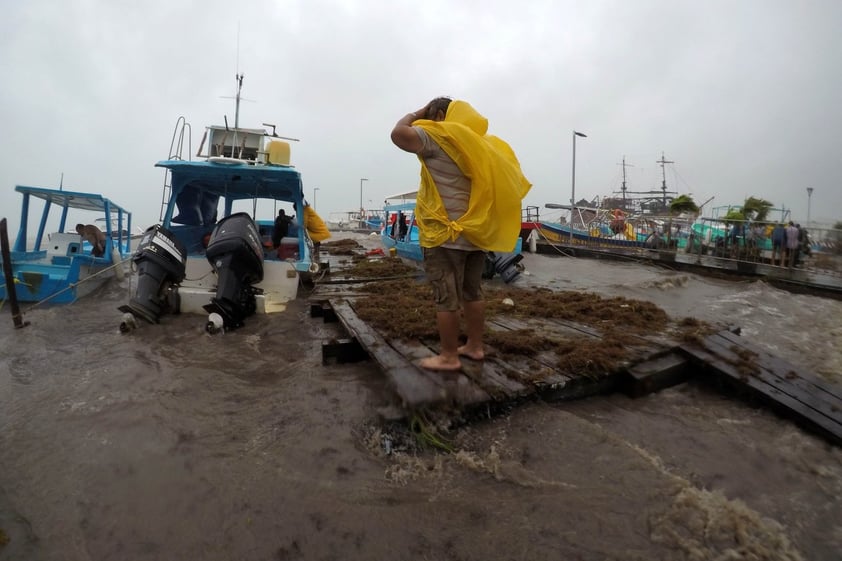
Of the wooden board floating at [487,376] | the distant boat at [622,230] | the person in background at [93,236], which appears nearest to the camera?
the wooden board floating at [487,376]

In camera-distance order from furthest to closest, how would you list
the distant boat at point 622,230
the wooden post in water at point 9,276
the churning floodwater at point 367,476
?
1. the distant boat at point 622,230
2. the wooden post in water at point 9,276
3. the churning floodwater at point 367,476

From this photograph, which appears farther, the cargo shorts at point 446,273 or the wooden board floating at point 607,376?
the cargo shorts at point 446,273

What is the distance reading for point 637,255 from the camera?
16.2m

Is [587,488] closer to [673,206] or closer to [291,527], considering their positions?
[291,527]

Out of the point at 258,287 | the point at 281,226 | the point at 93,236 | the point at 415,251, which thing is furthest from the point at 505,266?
the point at 93,236

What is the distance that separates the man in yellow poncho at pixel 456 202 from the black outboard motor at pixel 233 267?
3.47m

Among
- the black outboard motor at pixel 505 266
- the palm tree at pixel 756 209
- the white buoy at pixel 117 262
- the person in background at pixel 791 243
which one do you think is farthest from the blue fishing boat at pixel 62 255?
the palm tree at pixel 756 209

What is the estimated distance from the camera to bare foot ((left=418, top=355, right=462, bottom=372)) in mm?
3025

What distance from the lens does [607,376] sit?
129 inches

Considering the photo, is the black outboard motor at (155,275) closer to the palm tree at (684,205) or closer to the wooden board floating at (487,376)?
the wooden board floating at (487,376)

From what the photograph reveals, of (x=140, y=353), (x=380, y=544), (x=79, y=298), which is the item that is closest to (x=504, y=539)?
(x=380, y=544)

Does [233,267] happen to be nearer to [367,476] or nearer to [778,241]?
[367,476]

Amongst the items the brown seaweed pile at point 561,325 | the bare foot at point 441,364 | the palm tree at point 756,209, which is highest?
the palm tree at point 756,209

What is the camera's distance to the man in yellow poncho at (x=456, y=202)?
287 cm
